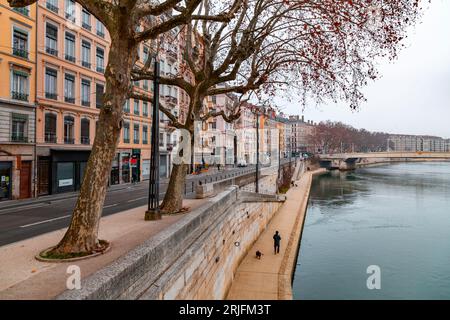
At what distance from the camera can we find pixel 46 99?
74.4 feet

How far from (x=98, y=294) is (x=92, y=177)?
10.2ft

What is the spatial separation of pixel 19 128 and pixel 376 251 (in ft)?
85.4

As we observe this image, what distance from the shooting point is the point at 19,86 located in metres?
20.7

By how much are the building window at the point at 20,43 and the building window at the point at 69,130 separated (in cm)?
561

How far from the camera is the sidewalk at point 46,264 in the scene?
5.07m

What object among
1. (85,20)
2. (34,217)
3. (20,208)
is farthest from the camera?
(85,20)

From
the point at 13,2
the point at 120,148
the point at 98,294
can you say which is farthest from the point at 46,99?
the point at 98,294

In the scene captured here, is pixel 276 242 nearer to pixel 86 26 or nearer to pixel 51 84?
pixel 51 84

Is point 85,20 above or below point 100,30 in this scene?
above

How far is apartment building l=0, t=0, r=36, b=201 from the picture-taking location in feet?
63.8

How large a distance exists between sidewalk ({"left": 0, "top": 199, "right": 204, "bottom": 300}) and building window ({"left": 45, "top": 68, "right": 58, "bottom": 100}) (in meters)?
16.7

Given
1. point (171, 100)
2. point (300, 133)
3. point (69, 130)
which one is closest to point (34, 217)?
point (69, 130)

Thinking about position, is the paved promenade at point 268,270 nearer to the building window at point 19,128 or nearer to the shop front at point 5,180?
the shop front at point 5,180
